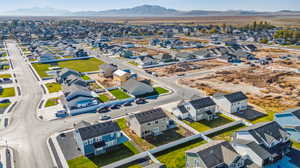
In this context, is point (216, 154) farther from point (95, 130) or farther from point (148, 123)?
point (95, 130)

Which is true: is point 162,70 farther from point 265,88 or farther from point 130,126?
point 130,126

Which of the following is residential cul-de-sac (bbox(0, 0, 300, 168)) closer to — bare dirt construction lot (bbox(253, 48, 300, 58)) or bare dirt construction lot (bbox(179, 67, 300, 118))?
bare dirt construction lot (bbox(179, 67, 300, 118))

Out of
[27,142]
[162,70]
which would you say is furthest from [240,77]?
[27,142]

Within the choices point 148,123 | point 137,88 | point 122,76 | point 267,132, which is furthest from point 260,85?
point 148,123

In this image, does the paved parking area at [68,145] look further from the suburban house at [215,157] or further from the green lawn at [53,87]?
the green lawn at [53,87]

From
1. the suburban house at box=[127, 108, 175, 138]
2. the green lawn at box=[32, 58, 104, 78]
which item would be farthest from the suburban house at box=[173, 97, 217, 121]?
the green lawn at box=[32, 58, 104, 78]
